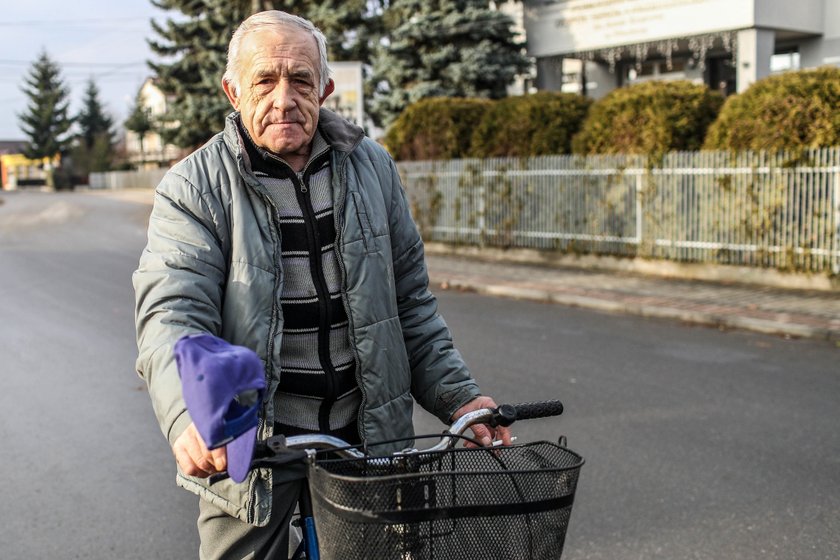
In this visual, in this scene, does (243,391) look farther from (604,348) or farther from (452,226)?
(452,226)

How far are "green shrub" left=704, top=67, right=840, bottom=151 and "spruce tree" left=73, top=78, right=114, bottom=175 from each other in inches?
2871

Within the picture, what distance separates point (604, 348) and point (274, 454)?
23.7ft

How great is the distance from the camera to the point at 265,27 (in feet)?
7.48

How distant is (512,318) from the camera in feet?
35.3

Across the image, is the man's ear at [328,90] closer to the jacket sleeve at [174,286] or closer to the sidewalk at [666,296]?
the jacket sleeve at [174,286]

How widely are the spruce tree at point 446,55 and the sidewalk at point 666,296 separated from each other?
1030cm

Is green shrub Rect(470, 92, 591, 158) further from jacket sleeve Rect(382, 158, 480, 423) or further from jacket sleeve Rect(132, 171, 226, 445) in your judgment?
jacket sleeve Rect(132, 171, 226, 445)

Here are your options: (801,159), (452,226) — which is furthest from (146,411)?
(452,226)

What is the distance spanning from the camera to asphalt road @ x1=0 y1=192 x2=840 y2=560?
4.47 m

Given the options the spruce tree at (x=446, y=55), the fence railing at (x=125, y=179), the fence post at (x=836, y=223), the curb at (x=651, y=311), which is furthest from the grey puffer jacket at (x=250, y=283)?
the fence railing at (x=125, y=179)

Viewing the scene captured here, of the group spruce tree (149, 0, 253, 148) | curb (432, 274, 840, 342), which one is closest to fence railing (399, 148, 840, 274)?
curb (432, 274, 840, 342)

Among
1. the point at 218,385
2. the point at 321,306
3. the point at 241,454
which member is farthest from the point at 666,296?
the point at 218,385

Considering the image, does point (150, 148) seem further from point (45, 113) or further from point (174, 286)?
point (174, 286)

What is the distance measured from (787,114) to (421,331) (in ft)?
35.7
